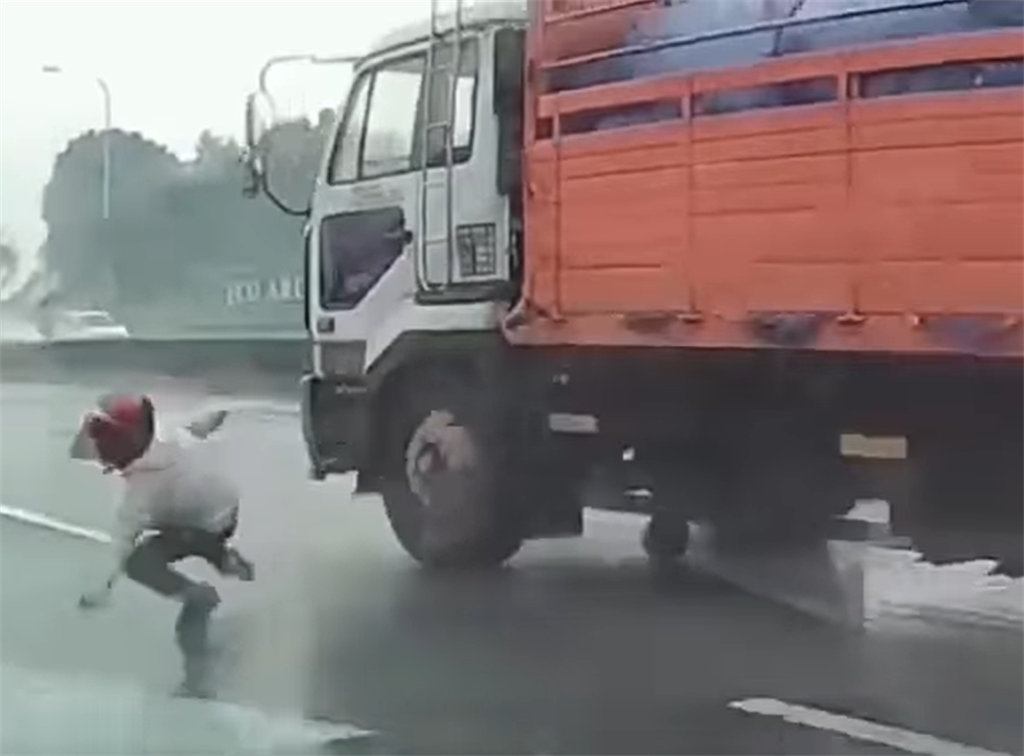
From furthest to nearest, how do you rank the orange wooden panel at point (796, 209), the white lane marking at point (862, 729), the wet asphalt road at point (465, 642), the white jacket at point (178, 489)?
the white jacket at point (178, 489) < the wet asphalt road at point (465, 642) < the white lane marking at point (862, 729) < the orange wooden panel at point (796, 209)

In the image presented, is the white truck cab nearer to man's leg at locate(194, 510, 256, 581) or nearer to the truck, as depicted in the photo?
the truck

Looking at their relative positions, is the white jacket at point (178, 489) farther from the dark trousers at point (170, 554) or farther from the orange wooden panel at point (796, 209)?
the orange wooden panel at point (796, 209)

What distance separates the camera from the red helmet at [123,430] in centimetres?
451

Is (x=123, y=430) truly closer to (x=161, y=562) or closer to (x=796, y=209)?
(x=161, y=562)

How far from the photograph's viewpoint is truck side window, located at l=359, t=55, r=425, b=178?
16.8ft

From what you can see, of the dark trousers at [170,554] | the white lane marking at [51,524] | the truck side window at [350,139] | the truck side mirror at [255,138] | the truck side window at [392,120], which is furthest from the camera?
the truck side window at [350,139]

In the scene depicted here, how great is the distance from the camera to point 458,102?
4.98 m

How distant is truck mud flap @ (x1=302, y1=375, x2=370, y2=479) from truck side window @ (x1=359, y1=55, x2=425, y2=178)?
0.53 m

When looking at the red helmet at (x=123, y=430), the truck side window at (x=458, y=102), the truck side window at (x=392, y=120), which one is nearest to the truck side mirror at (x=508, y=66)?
the truck side window at (x=458, y=102)

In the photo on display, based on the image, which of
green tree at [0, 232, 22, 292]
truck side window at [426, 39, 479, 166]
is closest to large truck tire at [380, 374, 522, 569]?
truck side window at [426, 39, 479, 166]

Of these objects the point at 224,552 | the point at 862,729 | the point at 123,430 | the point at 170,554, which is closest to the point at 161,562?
the point at 170,554

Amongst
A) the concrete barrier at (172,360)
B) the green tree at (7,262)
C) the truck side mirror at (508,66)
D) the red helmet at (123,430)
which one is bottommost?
the red helmet at (123,430)

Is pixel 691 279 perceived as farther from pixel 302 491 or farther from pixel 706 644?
pixel 302 491

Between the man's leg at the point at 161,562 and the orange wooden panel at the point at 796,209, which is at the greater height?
the orange wooden panel at the point at 796,209
